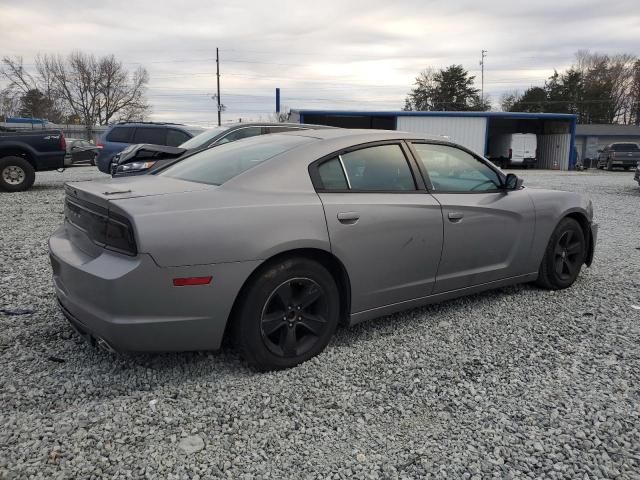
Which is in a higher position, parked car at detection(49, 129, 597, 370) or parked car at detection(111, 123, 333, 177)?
parked car at detection(111, 123, 333, 177)

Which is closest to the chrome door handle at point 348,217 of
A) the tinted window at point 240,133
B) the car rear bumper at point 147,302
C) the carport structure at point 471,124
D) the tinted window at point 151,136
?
the car rear bumper at point 147,302

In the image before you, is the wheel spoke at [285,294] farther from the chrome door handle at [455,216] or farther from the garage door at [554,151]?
the garage door at [554,151]

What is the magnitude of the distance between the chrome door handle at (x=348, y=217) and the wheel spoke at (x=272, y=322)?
690 mm

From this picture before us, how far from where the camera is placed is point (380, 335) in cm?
373

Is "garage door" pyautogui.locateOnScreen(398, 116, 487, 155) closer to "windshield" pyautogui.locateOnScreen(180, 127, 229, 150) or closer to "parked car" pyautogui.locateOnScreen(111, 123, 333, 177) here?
"parked car" pyautogui.locateOnScreen(111, 123, 333, 177)

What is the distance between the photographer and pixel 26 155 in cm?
1198

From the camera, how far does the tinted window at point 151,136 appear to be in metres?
12.4

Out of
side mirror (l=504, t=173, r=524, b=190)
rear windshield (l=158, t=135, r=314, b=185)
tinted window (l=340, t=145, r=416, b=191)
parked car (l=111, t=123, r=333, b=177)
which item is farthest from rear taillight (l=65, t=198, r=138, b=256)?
parked car (l=111, t=123, r=333, b=177)

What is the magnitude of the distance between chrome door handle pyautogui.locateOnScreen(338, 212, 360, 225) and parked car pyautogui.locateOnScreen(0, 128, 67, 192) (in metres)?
10.9

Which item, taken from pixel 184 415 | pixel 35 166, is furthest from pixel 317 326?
pixel 35 166

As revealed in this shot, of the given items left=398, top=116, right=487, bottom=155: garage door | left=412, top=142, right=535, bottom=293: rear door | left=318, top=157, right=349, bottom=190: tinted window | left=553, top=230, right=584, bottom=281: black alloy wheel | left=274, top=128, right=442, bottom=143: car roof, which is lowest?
left=553, top=230, right=584, bottom=281: black alloy wheel

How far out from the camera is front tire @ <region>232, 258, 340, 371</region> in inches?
115

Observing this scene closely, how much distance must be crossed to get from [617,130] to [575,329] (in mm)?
52847

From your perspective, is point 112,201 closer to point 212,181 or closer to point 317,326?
point 212,181
